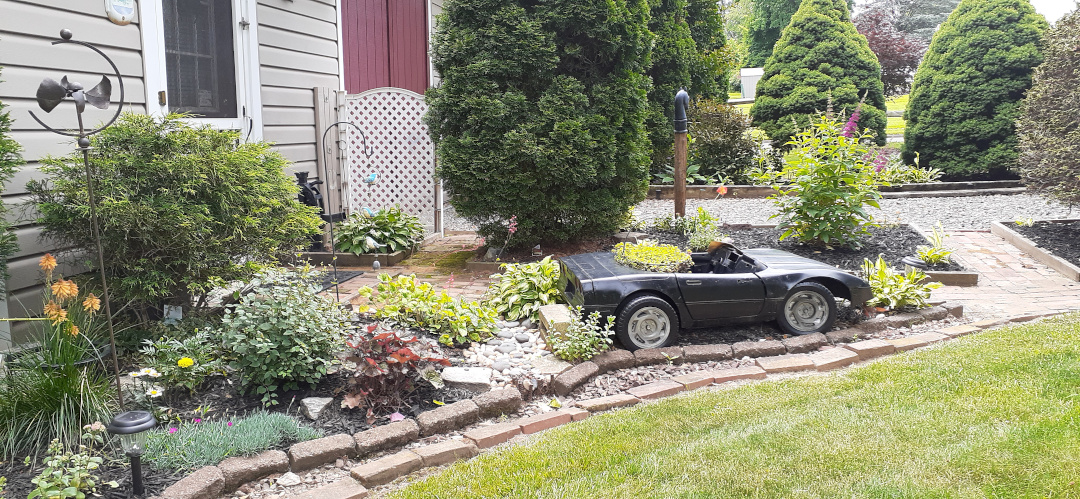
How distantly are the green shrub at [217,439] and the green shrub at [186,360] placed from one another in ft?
1.13

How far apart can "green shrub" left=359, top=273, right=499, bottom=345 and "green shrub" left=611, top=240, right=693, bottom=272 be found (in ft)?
3.16

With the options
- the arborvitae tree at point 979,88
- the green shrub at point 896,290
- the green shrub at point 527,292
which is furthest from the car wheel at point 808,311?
the arborvitae tree at point 979,88

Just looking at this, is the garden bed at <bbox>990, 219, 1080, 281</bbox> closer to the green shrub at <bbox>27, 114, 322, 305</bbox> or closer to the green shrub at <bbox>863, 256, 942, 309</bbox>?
the green shrub at <bbox>863, 256, 942, 309</bbox>

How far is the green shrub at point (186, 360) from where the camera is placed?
3461 millimetres

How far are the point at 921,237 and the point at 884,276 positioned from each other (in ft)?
7.68

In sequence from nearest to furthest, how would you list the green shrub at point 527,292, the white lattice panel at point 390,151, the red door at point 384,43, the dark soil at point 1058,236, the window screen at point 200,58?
the green shrub at point 527,292 → the window screen at point 200,58 → the dark soil at point 1058,236 → the white lattice panel at point 390,151 → the red door at point 384,43

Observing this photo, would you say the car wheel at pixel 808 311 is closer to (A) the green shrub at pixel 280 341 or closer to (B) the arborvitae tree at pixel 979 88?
(A) the green shrub at pixel 280 341

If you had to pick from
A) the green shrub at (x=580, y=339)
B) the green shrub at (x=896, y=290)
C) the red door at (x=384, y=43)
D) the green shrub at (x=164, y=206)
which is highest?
Result: the red door at (x=384, y=43)

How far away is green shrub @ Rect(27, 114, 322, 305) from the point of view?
3.77 meters

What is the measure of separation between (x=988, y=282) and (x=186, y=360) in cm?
620

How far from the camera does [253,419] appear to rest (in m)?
3.17

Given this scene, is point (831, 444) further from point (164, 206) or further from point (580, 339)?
point (164, 206)

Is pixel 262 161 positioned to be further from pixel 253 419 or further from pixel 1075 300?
pixel 1075 300

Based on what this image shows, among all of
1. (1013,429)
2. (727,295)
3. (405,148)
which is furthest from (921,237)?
(405,148)
